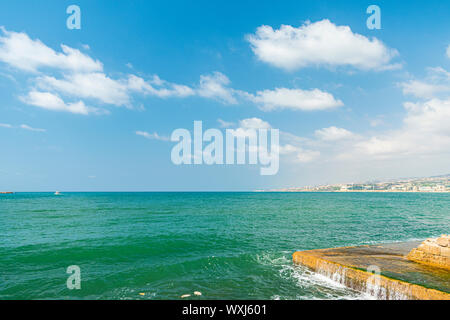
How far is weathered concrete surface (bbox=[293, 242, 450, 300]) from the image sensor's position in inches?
442

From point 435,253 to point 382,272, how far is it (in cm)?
452

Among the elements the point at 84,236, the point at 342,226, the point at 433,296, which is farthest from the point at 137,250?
the point at 342,226

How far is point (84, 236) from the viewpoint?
1112 inches

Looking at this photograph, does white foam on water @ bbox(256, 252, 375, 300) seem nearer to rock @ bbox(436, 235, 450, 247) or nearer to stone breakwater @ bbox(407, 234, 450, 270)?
stone breakwater @ bbox(407, 234, 450, 270)

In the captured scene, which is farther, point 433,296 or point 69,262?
point 69,262

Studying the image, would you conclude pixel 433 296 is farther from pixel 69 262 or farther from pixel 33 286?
pixel 69 262

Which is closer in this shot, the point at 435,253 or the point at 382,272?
the point at 382,272

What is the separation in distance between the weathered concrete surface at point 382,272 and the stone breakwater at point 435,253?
0.63 meters

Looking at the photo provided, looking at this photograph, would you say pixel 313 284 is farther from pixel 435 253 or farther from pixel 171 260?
pixel 171 260

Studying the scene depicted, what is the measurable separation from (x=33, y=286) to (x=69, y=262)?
461cm

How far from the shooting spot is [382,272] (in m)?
13.2

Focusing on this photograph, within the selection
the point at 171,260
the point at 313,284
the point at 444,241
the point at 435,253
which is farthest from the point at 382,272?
the point at 171,260

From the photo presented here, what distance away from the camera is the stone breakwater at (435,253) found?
14.1 meters

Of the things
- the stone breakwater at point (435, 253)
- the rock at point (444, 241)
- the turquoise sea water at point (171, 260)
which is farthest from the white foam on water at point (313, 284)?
the rock at point (444, 241)
